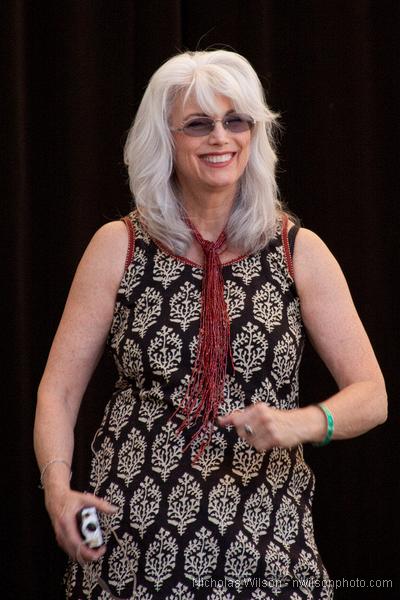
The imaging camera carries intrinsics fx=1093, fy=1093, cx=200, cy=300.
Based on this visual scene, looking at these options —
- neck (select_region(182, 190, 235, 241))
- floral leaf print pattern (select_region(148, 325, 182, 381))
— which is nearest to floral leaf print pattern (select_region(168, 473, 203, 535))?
floral leaf print pattern (select_region(148, 325, 182, 381))

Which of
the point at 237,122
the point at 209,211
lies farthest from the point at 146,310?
the point at 237,122

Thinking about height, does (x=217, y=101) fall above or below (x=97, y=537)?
above

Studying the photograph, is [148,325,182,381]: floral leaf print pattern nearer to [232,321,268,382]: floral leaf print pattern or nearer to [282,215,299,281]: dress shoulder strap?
[232,321,268,382]: floral leaf print pattern

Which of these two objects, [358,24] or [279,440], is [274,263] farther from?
[358,24]

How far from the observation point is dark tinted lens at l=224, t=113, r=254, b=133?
2766 millimetres

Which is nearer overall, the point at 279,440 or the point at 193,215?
the point at 279,440

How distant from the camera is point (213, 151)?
2750 millimetres

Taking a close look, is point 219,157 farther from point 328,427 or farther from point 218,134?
point 328,427

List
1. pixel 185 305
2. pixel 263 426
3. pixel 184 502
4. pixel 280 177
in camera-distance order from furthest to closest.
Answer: pixel 280 177 → pixel 185 305 → pixel 184 502 → pixel 263 426

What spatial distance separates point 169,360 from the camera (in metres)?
2.67

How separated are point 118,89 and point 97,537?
1827 mm

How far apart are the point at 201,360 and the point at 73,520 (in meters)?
0.50

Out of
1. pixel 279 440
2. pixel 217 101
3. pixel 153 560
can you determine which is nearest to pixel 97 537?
pixel 153 560

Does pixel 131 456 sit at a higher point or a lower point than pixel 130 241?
lower
